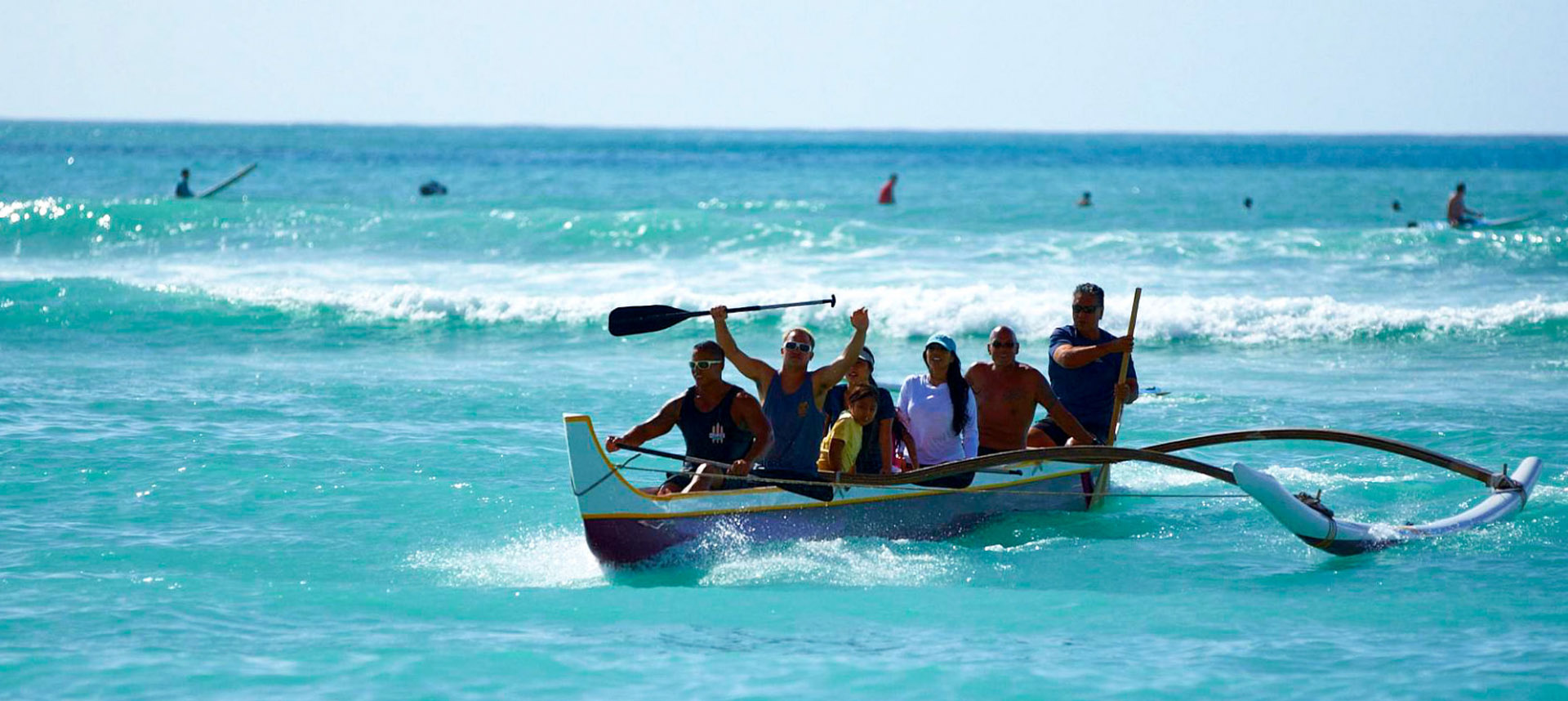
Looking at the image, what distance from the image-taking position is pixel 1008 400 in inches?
350

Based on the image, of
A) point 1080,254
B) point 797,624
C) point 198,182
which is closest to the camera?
point 797,624

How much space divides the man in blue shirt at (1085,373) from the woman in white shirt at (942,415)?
620 mm

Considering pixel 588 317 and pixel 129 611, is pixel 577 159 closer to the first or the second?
pixel 588 317

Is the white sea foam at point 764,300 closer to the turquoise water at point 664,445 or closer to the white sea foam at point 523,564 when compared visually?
the turquoise water at point 664,445

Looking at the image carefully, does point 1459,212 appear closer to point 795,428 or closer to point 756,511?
point 795,428

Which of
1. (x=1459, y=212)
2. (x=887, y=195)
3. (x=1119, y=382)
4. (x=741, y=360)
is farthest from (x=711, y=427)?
(x=887, y=195)

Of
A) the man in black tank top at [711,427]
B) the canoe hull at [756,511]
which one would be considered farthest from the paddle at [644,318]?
the canoe hull at [756,511]

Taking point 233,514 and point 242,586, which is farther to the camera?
point 233,514

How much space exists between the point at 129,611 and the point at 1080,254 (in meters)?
19.8

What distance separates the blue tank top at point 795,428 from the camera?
26.4ft

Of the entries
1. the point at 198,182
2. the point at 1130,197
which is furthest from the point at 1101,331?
the point at 198,182

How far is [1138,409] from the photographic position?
1274 cm

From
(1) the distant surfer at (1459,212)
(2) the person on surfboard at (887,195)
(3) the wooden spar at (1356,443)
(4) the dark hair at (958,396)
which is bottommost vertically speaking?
(3) the wooden spar at (1356,443)

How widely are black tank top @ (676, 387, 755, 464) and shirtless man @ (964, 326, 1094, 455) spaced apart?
1.52 m
